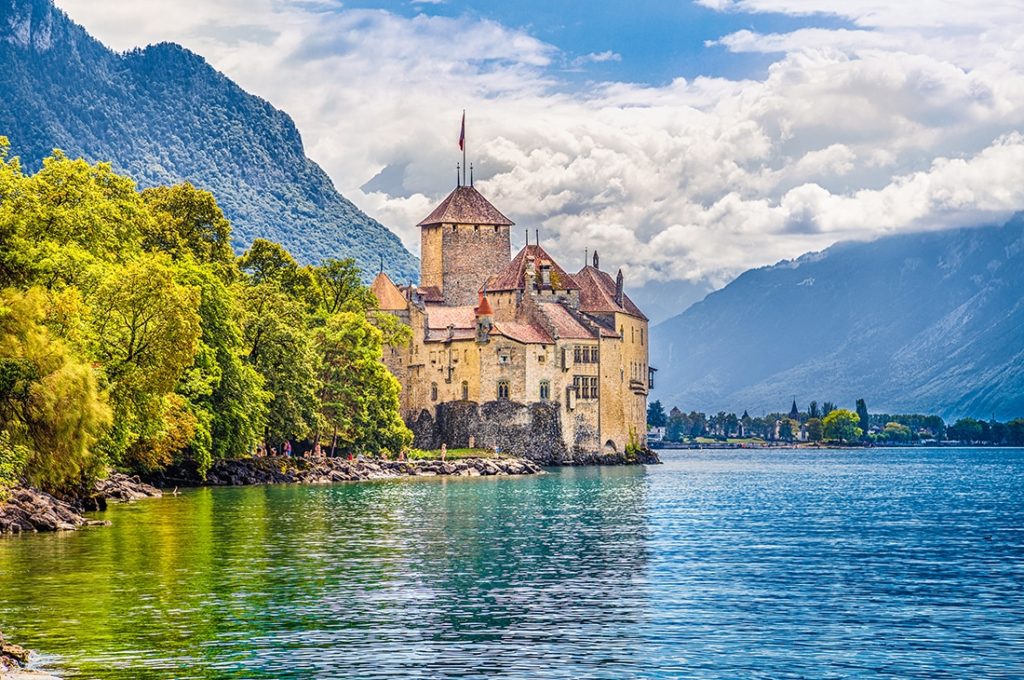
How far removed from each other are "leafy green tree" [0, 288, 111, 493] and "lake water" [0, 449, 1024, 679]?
270 cm

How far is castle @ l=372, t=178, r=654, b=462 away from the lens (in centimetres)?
13312

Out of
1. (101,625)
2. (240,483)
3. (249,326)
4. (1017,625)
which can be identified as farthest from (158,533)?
(249,326)

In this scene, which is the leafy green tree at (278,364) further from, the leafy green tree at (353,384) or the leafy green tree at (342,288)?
the leafy green tree at (342,288)

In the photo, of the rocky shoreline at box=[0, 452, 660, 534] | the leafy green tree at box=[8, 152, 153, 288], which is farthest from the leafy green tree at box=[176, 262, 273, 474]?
the leafy green tree at box=[8, 152, 153, 288]

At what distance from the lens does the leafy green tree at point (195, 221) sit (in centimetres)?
9288

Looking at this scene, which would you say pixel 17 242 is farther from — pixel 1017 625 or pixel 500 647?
pixel 1017 625

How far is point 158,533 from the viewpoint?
51.2 meters

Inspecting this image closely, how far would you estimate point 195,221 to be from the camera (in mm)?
96375

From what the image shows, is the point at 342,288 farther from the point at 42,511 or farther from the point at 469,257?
the point at 42,511

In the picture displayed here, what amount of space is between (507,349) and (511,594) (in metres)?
94.5

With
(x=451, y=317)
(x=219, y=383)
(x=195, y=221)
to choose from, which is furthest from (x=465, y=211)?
(x=219, y=383)

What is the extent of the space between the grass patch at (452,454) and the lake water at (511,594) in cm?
5436

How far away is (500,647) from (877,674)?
7025 millimetres

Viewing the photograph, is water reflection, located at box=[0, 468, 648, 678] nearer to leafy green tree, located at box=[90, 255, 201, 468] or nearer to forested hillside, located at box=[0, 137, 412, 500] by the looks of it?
forested hillside, located at box=[0, 137, 412, 500]
